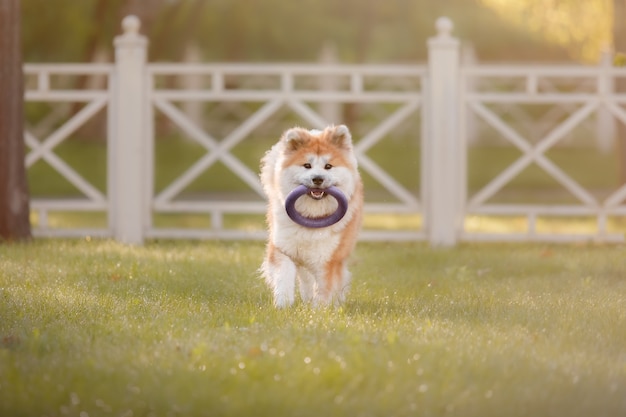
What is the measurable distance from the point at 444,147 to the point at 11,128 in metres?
4.00

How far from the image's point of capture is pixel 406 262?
30.5 ft

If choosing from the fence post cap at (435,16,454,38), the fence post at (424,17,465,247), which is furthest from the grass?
the fence post cap at (435,16,454,38)

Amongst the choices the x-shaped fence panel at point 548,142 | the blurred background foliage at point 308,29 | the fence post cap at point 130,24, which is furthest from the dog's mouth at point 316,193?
the blurred background foliage at point 308,29

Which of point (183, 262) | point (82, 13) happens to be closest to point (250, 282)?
point (183, 262)

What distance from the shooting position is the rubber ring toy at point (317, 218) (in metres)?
6.56

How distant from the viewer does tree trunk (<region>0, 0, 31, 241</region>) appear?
1002 centimetres

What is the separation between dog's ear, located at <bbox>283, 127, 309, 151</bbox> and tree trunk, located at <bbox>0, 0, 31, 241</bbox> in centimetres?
423

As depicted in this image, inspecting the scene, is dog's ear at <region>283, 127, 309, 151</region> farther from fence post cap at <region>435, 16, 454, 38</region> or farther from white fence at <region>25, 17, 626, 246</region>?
fence post cap at <region>435, 16, 454, 38</region>

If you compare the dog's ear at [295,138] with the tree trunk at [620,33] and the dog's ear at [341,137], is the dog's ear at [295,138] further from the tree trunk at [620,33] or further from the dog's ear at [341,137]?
the tree trunk at [620,33]

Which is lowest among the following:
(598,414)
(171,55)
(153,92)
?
(598,414)

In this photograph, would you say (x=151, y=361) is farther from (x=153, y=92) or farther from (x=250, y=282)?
(x=153, y=92)

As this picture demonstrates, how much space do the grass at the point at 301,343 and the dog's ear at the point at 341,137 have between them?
39.6 inches

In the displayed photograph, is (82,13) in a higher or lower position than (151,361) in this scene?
higher

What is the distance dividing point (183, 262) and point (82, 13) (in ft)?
44.3
